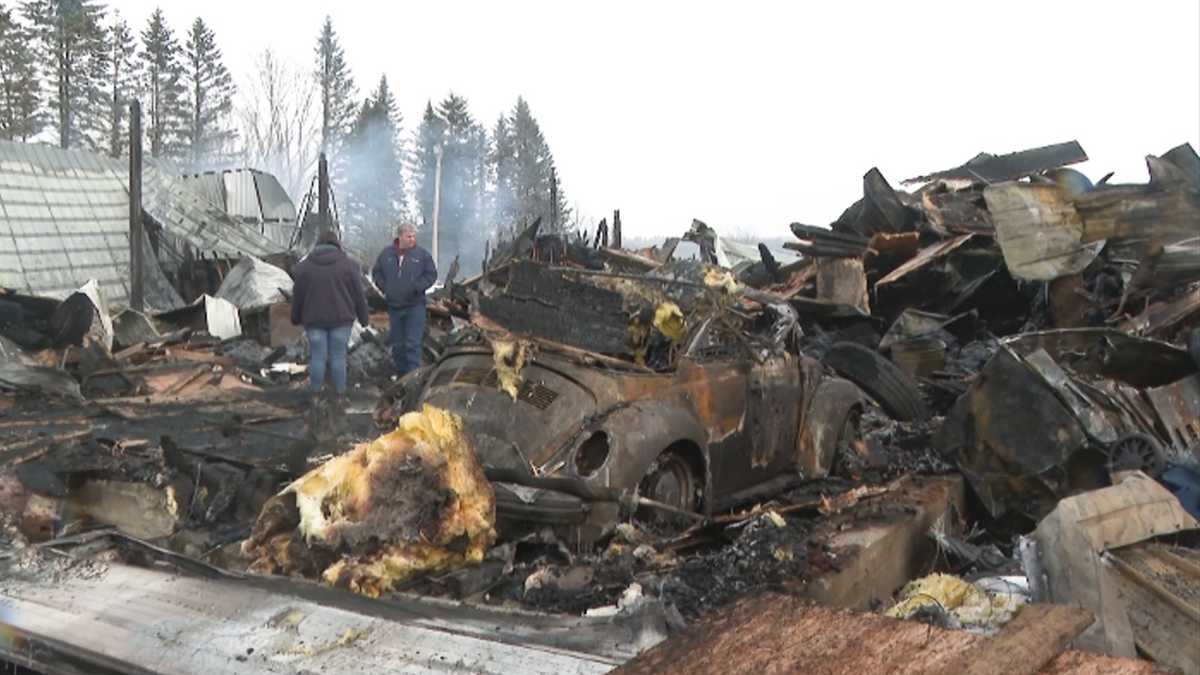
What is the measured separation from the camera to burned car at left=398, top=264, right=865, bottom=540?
4977mm

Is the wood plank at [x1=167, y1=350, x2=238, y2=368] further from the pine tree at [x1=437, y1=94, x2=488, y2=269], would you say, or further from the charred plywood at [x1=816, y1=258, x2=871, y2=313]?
the pine tree at [x1=437, y1=94, x2=488, y2=269]

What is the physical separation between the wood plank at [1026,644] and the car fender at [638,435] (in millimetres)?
2584

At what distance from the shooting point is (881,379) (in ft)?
31.0

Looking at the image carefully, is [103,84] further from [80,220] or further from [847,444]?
[847,444]

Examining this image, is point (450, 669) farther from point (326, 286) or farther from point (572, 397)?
point (326, 286)

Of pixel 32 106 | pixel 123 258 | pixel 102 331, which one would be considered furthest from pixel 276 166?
pixel 102 331

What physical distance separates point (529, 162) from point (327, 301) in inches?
2469

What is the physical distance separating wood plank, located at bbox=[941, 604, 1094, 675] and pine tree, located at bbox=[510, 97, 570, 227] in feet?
204

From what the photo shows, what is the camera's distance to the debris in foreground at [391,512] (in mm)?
4145

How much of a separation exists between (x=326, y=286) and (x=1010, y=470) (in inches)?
247

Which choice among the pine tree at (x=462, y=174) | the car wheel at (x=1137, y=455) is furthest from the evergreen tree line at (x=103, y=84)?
the car wheel at (x=1137, y=455)

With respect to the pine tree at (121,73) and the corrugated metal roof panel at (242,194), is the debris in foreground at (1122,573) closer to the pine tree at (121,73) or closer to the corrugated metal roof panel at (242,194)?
the corrugated metal roof panel at (242,194)

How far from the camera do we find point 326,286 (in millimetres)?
9328

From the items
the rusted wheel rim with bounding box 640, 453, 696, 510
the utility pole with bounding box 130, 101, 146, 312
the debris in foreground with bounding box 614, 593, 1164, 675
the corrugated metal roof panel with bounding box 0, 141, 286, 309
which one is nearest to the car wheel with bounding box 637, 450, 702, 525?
the rusted wheel rim with bounding box 640, 453, 696, 510
